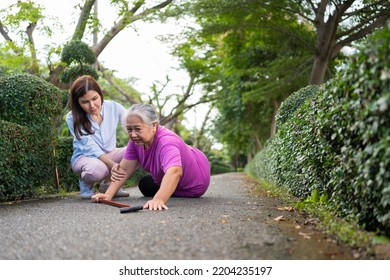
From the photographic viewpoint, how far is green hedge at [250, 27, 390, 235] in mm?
2355

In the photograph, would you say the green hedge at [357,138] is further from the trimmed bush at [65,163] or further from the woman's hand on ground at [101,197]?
the trimmed bush at [65,163]

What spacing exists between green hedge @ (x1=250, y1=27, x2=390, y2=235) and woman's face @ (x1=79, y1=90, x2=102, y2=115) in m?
2.68

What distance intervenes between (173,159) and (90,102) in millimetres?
1813

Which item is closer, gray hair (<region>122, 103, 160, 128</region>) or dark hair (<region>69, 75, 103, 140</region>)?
gray hair (<region>122, 103, 160, 128</region>)

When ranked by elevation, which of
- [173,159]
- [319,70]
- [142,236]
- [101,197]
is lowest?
[101,197]

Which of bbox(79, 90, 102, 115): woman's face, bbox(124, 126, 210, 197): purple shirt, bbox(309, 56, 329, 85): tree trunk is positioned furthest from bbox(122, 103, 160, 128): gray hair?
bbox(309, 56, 329, 85): tree trunk

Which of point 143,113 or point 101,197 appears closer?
point 143,113

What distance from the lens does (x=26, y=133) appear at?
559cm

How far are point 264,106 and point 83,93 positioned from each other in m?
14.5

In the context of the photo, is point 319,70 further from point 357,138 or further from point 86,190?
point 357,138

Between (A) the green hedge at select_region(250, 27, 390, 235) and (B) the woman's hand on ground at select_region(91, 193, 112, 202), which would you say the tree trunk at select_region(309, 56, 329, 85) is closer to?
(A) the green hedge at select_region(250, 27, 390, 235)

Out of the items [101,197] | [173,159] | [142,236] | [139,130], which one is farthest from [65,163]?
[142,236]
